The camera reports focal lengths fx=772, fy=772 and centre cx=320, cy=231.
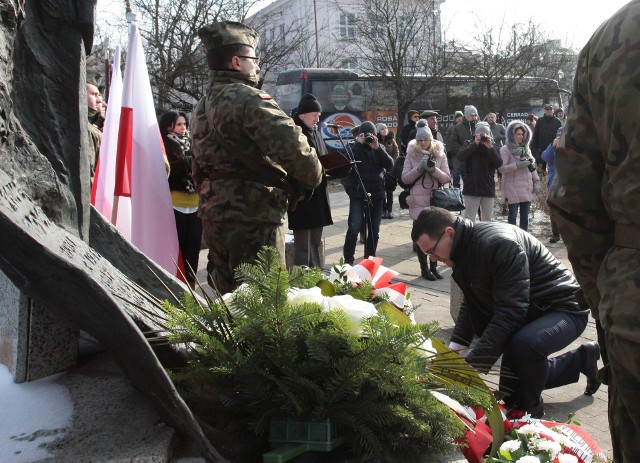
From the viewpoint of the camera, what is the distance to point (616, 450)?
2020 millimetres

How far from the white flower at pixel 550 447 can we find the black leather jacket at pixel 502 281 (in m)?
1.29

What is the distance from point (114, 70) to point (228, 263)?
255 centimetres

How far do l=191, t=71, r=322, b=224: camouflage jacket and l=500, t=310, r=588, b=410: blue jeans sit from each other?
134 cm

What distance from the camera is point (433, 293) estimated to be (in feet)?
23.3

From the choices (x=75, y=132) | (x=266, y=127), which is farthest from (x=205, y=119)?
(x=75, y=132)

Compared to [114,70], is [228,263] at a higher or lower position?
lower

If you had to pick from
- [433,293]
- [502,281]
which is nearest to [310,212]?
[433,293]

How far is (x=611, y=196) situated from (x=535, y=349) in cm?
212

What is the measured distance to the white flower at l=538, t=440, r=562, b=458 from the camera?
237 centimetres

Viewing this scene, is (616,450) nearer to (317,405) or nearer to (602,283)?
(602,283)

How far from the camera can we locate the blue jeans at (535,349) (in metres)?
3.90

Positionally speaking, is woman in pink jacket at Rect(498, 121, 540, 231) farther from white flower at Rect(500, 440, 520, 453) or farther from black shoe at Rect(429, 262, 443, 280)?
white flower at Rect(500, 440, 520, 453)

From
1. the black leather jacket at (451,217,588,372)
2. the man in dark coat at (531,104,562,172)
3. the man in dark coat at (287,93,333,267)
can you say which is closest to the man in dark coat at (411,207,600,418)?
the black leather jacket at (451,217,588,372)

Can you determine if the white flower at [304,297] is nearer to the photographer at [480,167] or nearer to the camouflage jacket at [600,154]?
the camouflage jacket at [600,154]
